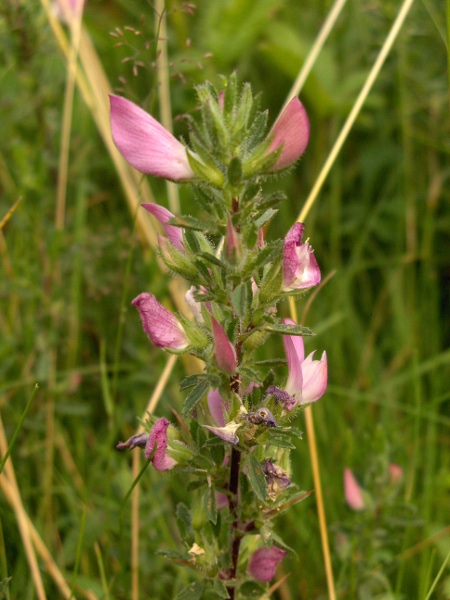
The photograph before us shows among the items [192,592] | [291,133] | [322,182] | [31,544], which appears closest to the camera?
[291,133]

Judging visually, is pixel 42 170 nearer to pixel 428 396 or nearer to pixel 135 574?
pixel 135 574

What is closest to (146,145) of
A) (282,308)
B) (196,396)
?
(196,396)

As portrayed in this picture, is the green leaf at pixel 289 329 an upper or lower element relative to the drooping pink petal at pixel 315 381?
upper

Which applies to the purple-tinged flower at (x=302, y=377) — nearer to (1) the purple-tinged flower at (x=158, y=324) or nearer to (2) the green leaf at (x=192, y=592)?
(1) the purple-tinged flower at (x=158, y=324)

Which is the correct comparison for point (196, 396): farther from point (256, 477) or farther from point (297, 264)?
point (297, 264)

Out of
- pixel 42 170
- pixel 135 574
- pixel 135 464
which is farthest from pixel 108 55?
pixel 135 574

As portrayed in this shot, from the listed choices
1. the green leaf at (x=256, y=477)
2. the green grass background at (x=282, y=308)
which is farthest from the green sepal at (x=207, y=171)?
the green grass background at (x=282, y=308)
